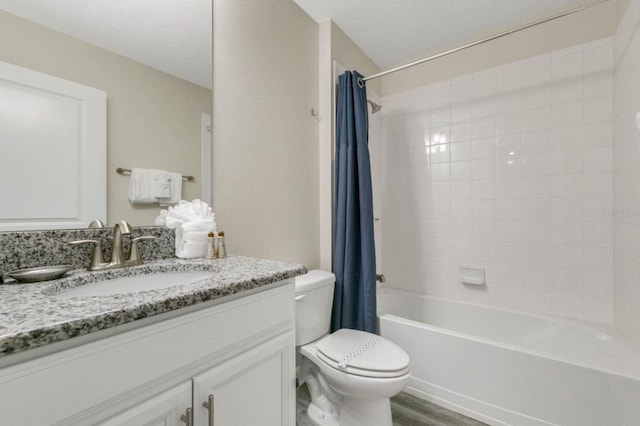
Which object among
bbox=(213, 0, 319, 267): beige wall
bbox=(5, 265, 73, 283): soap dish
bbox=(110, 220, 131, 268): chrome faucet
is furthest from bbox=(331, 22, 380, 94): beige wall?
bbox=(5, 265, 73, 283): soap dish

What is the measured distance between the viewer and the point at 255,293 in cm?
85

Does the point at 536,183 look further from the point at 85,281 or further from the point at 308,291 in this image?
the point at 85,281

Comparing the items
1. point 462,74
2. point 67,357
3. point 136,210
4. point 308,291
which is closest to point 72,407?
point 67,357

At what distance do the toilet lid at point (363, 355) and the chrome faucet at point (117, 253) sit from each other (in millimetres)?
903

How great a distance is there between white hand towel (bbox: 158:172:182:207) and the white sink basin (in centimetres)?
30

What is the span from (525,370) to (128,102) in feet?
6.81

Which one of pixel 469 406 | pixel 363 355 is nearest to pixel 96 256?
pixel 363 355

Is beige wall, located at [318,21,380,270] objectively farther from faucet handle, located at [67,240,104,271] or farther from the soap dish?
the soap dish

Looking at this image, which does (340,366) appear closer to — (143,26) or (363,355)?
(363,355)

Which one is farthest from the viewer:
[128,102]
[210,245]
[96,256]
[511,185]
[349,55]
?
[349,55]

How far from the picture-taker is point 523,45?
2.02 meters

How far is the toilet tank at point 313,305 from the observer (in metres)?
1.46

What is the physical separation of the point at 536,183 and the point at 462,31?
4.01 feet

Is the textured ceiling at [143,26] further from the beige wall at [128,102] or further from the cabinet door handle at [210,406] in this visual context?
the cabinet door handle at [210,406]
